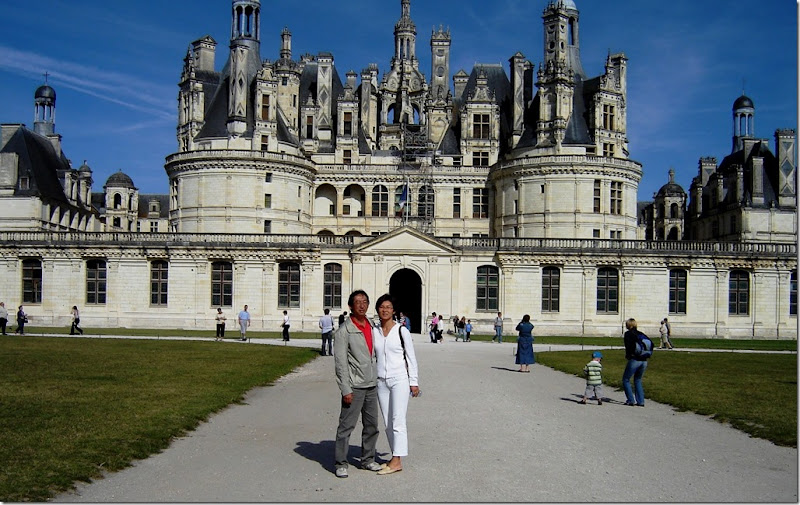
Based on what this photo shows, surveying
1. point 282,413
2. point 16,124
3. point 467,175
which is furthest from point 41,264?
point 282,413

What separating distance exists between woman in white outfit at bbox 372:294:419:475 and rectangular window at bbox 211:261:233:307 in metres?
44.5

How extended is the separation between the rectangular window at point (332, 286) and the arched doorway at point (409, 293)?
4217 mm

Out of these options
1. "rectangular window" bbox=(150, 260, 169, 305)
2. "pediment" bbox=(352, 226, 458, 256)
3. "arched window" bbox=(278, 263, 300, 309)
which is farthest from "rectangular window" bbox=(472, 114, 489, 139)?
"rectangular window" bbox=(150, 260, 169, 305)

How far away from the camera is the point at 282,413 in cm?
1725

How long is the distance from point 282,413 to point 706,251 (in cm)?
4387

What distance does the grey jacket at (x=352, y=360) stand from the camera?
11.5 metres

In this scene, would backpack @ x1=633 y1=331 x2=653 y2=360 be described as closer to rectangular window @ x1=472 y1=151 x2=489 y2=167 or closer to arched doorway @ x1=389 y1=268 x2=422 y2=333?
arched doorway @ x1=389 y1=268 x2=422 y2=333

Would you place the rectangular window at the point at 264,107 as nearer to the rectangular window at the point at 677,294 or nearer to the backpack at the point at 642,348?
the rectangular window at the point at 677,294

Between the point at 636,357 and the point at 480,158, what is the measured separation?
51622 millimetres

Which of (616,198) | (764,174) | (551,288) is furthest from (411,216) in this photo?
(764,174)

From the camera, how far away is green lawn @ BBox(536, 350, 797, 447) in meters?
16.6

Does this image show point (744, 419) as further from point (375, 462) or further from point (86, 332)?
point (86, 332)

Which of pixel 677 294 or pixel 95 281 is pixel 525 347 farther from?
pixel 95 281

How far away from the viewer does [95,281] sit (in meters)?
55.3
